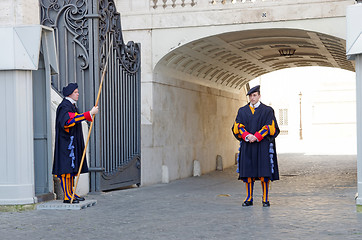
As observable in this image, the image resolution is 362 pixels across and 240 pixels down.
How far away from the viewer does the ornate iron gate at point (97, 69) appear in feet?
40.9

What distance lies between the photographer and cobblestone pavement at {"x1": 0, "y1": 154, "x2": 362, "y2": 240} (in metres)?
7.30

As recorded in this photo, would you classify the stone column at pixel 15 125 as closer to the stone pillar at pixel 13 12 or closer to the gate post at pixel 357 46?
the stone pillar at pixel 13 12

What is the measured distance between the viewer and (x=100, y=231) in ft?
24.9

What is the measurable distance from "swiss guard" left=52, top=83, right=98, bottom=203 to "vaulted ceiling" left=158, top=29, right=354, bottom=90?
619 centimetres

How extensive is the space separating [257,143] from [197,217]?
1.71 meters

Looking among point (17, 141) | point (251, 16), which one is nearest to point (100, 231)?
point (17, 141)

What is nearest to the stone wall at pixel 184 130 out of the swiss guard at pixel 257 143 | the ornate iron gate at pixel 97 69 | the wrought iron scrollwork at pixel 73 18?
the ornate iron gate at pixel 97 69

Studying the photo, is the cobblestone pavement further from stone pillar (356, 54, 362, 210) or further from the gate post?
the gate post

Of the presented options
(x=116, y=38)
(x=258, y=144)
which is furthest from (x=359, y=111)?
(x=116, y=38)

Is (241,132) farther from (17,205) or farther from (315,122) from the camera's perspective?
(315,122)

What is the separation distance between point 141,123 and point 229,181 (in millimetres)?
2800

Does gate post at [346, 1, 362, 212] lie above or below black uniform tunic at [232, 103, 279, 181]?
above

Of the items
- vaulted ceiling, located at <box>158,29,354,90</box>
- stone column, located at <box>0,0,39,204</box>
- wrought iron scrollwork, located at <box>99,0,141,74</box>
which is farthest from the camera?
vaulted ceiling, located at <box>158,29,354,90</box>

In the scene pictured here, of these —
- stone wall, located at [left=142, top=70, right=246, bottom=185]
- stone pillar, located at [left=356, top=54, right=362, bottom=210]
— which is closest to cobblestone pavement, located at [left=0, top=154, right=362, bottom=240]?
stone pillar, located at [left=356, top=54, right=362, bottom=210]
